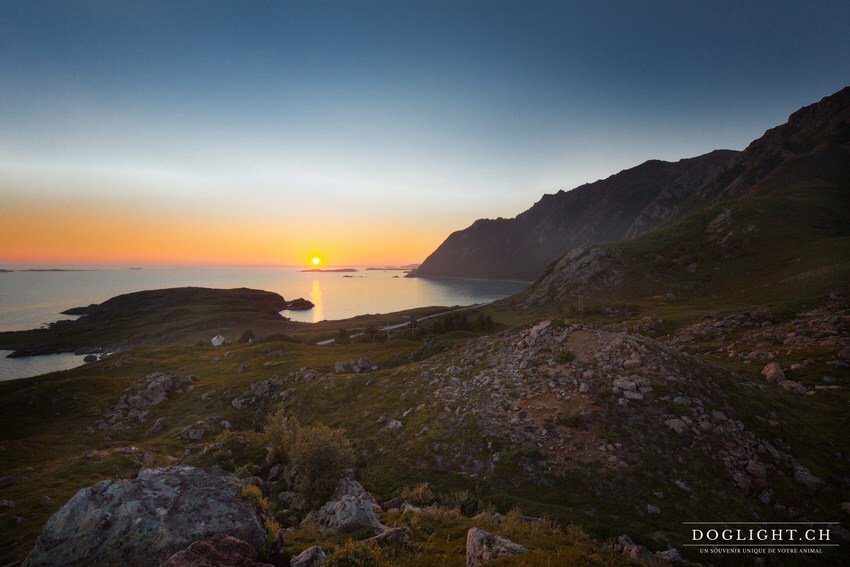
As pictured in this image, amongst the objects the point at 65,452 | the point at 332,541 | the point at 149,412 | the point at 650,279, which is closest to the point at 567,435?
the point at 332,541

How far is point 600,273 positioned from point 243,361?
300 feet

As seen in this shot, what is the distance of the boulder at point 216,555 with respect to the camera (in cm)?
613

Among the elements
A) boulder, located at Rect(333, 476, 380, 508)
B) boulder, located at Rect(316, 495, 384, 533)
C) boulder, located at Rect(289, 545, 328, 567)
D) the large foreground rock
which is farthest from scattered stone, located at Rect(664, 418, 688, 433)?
Answer: the large foreground rock

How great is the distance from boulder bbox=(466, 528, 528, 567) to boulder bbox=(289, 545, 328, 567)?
3.35m

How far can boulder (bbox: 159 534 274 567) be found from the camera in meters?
6.13

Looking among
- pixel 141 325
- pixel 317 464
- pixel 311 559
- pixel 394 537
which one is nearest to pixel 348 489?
pixel 317 464

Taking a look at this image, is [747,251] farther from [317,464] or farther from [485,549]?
[317,464]

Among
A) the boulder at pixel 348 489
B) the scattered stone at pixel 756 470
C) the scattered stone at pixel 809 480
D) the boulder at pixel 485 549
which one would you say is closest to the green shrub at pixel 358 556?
the boulder at pixel 485 549

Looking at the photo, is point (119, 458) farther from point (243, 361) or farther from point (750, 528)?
point (750, 528)

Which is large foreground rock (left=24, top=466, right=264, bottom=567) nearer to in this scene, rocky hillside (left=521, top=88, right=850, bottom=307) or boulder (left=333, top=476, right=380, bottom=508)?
boulder (left=333, top=476, right=380, bottom=508)

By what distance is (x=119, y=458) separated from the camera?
18.1m

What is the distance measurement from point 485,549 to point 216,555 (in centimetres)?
566

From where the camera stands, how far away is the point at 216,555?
6531 mm

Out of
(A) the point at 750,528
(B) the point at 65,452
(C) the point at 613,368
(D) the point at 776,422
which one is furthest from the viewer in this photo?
(B) the point at 65,452
